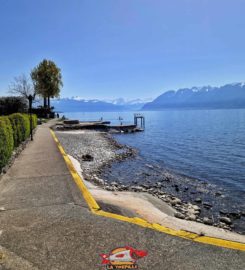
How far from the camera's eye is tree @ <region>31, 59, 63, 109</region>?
5544 cm

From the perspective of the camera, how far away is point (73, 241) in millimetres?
4398

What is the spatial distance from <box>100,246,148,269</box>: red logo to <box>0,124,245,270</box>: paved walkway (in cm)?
10

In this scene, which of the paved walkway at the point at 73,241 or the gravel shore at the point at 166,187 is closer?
the paved walkway at the point at 73,241

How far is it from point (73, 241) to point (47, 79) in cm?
5506

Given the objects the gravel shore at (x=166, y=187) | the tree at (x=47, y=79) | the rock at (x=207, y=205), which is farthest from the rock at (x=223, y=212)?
the tree at (x=47, y=79)

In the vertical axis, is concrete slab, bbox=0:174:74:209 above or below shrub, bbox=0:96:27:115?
below

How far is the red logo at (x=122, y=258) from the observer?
12.2 feet

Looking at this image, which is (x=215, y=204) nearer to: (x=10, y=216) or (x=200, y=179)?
(x=200, y=179)

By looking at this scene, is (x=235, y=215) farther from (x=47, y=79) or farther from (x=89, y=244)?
(x=47, y=79)

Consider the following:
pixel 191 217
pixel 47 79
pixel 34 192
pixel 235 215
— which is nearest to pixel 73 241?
pixel 34 192

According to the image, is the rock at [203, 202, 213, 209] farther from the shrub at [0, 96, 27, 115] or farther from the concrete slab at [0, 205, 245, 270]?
the shrub at [0, 96, 27, 115]

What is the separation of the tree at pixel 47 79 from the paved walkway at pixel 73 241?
51.8 meters

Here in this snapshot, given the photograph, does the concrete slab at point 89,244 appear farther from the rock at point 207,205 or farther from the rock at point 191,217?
the rock at point 207,205

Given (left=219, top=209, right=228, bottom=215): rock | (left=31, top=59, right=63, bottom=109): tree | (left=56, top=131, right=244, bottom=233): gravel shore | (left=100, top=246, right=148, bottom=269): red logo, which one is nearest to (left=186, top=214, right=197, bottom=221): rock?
(left=56, top=131, right=244, bottom=233): gravel shore
